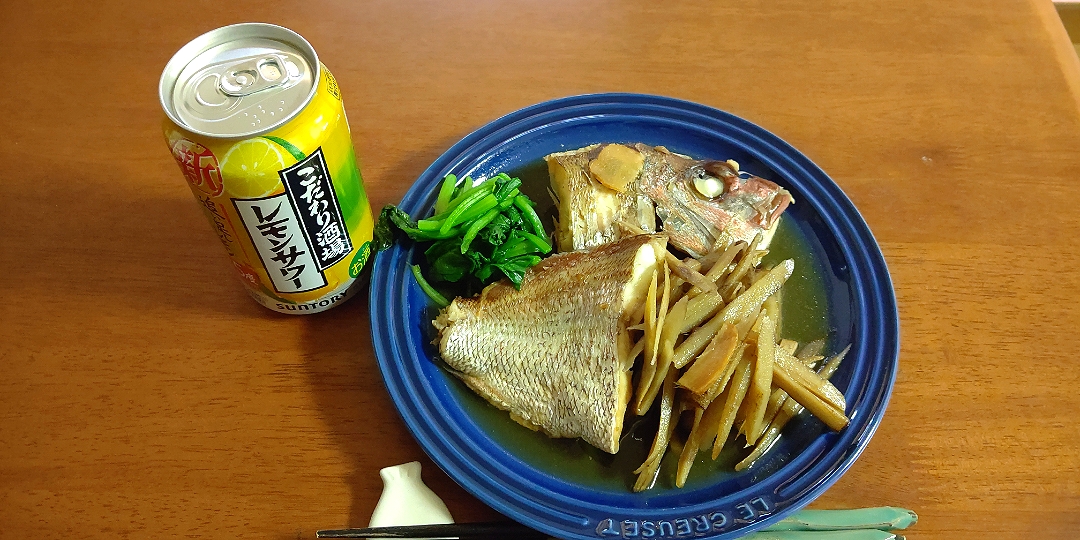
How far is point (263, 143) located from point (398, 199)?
0.59m

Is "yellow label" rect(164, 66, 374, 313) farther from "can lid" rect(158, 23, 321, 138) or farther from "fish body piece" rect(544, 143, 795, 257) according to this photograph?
"fish body piece" rect(544, 143, 795, 257)

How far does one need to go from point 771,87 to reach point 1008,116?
1.99 ft

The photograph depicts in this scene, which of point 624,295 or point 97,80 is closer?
point 624,295

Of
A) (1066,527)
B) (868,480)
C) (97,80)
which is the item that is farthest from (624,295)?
(97,80)

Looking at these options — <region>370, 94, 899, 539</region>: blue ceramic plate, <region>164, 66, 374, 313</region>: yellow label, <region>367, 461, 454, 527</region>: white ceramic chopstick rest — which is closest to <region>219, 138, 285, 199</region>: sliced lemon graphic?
<region>164, 66, 374, 313</region>: yellow label

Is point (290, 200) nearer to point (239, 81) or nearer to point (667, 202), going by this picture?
point (239, 81)

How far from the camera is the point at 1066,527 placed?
3.92 ft

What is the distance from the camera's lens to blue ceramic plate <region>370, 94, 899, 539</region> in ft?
3.62

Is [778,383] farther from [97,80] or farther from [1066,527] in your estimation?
[97,80]

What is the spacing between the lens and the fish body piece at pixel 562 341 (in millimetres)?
1178

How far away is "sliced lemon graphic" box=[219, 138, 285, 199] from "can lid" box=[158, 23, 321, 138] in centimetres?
3

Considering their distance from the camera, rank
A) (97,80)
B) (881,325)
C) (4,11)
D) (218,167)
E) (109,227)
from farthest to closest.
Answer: (4,11), (97,80), (109,227), (881,325), (218,167)

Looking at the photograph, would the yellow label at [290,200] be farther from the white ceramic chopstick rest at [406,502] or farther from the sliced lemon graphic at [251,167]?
the white ceramic chopstick rest at [406,502]

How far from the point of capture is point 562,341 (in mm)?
1228
